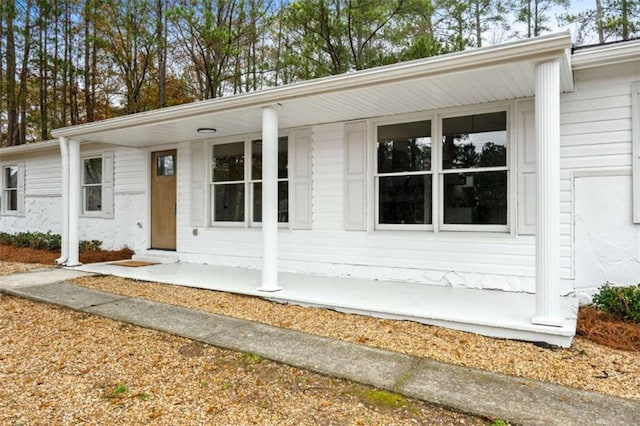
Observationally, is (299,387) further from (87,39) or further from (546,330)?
(87,39)

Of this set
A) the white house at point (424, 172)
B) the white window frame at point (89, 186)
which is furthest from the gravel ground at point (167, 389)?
the white window frame at point (89, 186)

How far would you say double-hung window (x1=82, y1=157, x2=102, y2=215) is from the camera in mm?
9289

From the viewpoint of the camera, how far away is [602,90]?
4422mm

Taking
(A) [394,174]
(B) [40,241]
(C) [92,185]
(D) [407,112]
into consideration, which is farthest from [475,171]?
(B) [40,241]

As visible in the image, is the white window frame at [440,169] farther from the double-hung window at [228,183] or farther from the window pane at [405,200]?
the double-hung window at [228,183]

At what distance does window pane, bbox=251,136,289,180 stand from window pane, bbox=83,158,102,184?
4409 millimetres

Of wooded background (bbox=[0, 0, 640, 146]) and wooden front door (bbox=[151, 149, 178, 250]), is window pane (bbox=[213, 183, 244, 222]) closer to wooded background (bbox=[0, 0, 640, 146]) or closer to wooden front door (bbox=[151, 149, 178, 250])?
wooden front door (bbox=[151, 149, 178, 250])

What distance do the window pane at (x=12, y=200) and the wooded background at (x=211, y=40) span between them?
12.8ft

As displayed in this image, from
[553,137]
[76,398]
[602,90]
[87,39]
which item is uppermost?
[87,39]

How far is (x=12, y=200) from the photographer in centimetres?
1159

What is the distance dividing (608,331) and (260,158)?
17.2 feet

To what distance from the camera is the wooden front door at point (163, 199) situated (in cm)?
795

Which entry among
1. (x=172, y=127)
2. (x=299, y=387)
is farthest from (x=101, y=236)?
(x=299, y=387)

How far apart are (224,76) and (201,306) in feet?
36.2
